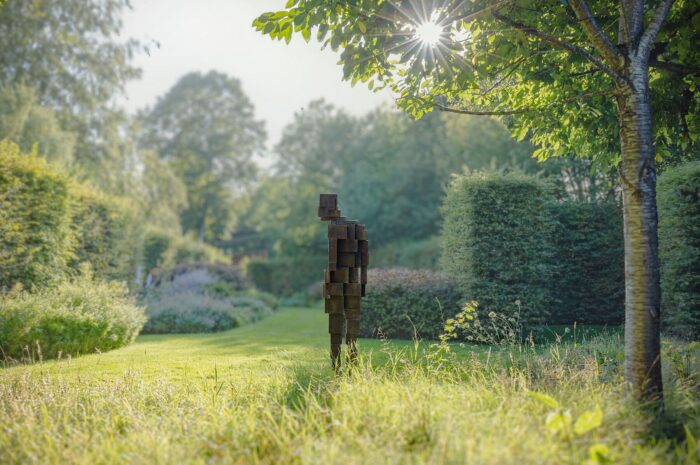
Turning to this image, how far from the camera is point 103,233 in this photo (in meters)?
14.4

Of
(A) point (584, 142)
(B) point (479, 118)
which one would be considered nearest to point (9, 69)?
(B) point (479, 118)

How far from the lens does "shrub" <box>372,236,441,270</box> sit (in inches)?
850

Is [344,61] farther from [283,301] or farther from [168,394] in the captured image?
[283,301]

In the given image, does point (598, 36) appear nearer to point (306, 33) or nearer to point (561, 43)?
point (561, 43)

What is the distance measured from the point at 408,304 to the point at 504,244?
2.28m

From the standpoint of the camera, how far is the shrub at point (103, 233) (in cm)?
1312

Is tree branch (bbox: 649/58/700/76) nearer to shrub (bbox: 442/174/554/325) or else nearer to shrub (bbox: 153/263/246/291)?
shrub (bbox: 442/174/554/325)

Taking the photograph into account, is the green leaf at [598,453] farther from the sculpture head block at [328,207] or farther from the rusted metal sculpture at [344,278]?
the sculpture head block at [328,207]

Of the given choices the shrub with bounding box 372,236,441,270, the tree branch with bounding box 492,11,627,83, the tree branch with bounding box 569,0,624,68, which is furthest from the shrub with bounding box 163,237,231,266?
the tree branch with bounding box 569,0,624,68

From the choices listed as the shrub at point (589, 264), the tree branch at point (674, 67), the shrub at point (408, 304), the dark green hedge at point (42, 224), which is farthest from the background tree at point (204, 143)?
the tree branch at point (674, 67)

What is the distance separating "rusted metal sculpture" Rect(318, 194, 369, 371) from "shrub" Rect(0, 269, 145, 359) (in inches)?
179

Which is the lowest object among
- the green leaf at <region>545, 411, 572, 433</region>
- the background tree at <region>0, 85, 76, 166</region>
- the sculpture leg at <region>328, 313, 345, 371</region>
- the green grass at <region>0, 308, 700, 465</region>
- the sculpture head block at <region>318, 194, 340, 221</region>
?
the green grass at <region>0, 308, 700, 465</region>

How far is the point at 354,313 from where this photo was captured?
5914 millimetres

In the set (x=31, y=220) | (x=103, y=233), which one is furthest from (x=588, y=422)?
(x=103, y=233)
